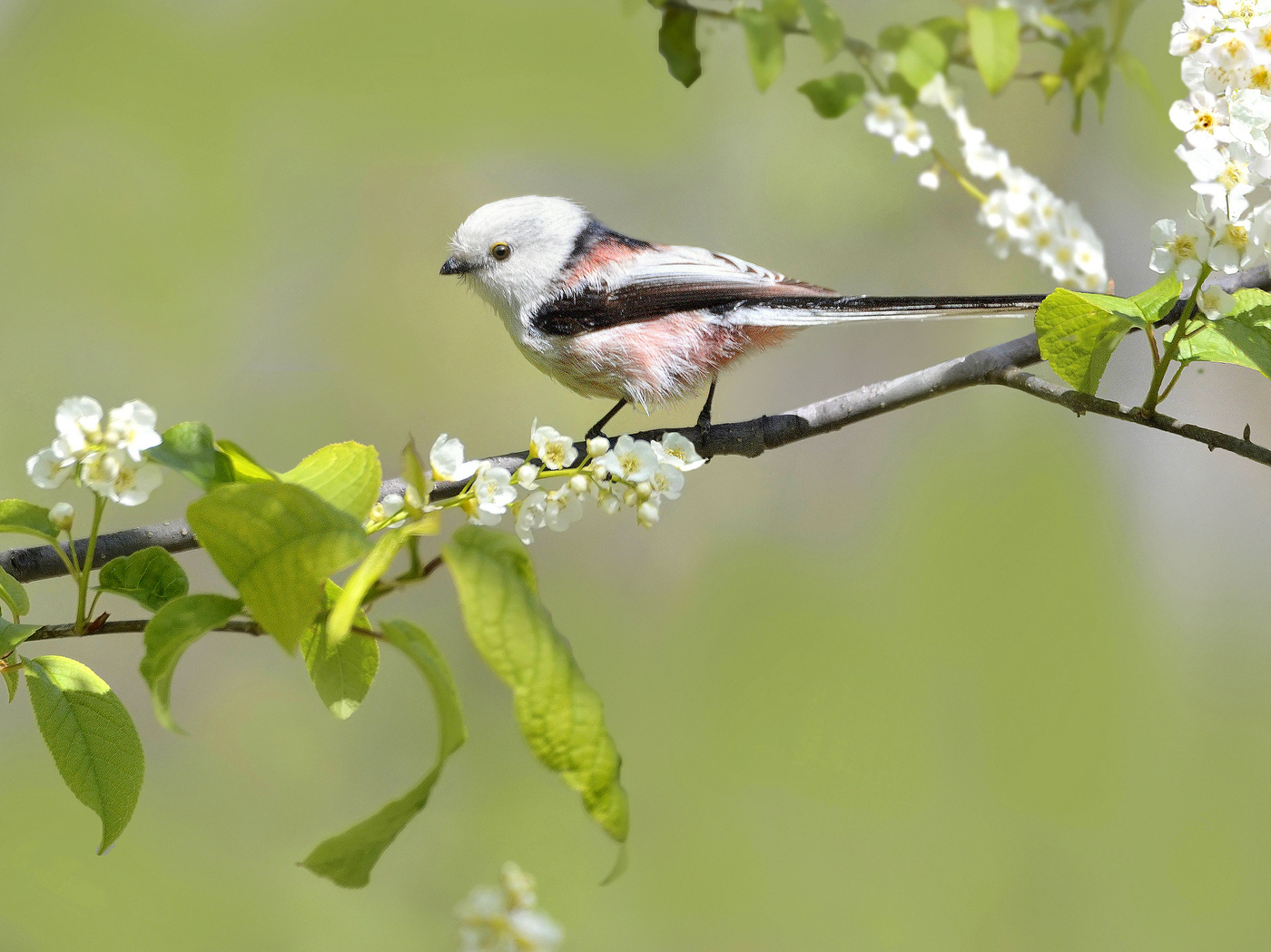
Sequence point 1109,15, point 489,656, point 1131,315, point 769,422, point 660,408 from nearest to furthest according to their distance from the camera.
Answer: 1. point 489,656
2. point 1131,315
3. point 769,422
4. point 1109,15
5. point 660,408

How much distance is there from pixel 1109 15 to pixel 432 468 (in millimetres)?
724

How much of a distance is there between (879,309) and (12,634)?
60 cm

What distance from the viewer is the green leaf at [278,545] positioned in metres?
0.36

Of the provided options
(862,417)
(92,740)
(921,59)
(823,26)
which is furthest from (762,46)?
(92,740)

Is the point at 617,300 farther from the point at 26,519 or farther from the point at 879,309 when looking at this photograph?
the point at 26,519

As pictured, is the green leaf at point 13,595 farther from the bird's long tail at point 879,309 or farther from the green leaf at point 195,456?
the bird's long tail at point 879,309

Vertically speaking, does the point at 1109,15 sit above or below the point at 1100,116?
above

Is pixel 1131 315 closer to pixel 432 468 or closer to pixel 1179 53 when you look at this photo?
pixel 1179 53

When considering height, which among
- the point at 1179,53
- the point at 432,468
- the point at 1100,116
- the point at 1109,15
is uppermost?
the point at 1109,15

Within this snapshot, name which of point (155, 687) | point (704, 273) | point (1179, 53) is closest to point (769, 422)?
point (704, 273)

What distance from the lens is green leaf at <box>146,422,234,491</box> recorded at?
16.2 inches

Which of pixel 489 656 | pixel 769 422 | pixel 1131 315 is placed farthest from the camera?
pixel 769 422

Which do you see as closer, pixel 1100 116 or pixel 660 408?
pixel 1100 116

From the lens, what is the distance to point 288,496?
1.20 ft
